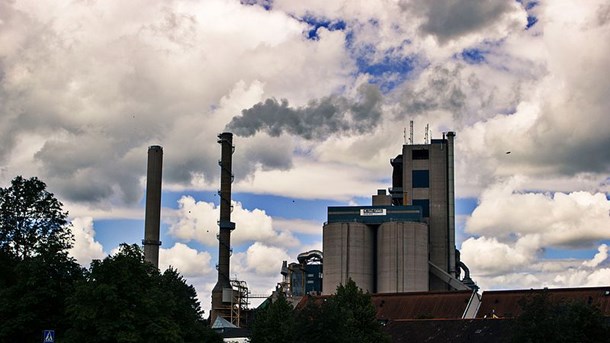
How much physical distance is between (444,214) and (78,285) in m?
108

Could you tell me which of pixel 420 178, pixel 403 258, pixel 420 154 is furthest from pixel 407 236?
pixel 420 154

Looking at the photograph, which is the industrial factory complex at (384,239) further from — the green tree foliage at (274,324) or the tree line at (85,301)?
the tree line at (85,301)

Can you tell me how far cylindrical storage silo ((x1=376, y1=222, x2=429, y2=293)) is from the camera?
461 ft

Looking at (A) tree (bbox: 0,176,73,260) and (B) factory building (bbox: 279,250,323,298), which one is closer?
(A) tree (bbox: 0,176,73,260)

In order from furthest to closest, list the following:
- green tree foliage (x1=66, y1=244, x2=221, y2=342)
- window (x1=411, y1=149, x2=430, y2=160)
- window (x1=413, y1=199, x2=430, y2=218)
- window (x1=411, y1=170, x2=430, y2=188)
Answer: window (x1=411, y1=149, x2=430, y2=160)
window (x1=411, y1=170, x2=430, y2=188)
window (x1=413, y1=199, x2=430, y2=218)
green tree foliage (x1=66, y1=244, x2=221, y2=342)

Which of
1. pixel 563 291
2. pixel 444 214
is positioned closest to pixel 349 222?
pixel 444 214

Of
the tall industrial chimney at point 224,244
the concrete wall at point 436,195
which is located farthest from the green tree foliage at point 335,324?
the concrete wall at point 436,195

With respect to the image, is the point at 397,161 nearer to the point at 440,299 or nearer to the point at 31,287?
the point at 440,299

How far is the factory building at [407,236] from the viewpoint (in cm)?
14225

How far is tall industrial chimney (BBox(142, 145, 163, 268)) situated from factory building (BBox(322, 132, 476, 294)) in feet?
95.3

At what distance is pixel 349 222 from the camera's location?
481 ft

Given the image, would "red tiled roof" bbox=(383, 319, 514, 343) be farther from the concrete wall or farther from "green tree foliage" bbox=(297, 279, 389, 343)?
the concrete wall

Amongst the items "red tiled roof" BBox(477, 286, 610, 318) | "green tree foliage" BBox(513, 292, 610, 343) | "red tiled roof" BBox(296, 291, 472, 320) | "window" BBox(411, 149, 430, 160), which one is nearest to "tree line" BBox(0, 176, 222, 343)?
"green tree foliage" BBox(513, 292, 610, 343)

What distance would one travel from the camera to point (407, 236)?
143m
